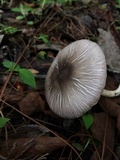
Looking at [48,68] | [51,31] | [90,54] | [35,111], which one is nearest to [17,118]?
[35,111]

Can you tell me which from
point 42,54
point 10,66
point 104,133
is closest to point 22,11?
point 42,54

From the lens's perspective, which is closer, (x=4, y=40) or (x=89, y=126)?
(x=89, y=126)

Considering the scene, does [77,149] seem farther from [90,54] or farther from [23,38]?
[23,38]

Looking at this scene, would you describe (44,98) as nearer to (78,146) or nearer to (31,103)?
(31,103)

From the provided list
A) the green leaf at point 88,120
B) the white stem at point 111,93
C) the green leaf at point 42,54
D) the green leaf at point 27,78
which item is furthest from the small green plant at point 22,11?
the green leaf at point 88,120

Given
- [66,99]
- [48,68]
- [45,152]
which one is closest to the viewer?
[45,152]

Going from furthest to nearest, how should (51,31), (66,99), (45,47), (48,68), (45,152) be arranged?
(51,31)
(45,47)
(48,68)
(66,99)
(45,152)

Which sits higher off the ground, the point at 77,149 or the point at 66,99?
the point at 66,99

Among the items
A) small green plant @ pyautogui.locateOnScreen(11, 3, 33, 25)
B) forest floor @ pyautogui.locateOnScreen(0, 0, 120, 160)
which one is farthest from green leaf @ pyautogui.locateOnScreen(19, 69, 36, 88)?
small green plant @ pyautogui.locateOnScreen(11, 3, 33, 25)
